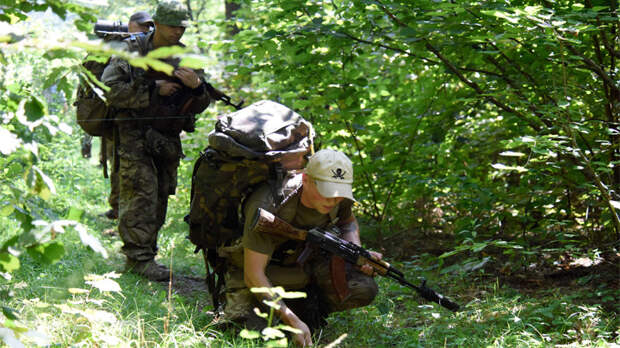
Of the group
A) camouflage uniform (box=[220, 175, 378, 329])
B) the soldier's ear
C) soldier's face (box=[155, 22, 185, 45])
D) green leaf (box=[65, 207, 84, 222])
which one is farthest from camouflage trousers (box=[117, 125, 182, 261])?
green leaf (box=[65, 207, 84, 222])

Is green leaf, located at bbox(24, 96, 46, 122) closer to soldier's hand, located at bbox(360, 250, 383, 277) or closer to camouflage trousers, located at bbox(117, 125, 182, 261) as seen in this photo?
soldier's hand, located at bbox(360, 250, 383, 277)

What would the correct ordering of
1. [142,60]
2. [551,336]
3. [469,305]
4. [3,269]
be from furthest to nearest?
[469,305] < [551,336] < [3,269] < [142,60]

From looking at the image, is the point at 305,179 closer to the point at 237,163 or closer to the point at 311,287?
the point at 237,163

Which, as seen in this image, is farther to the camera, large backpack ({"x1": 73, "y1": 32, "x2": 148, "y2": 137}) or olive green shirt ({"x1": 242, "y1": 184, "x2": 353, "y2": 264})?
large backpack ({"x1": 73, "y1": 32, "x2": 148, "y2": 137})

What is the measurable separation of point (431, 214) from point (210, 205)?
12.8 feet

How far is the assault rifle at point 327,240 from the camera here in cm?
A: 341

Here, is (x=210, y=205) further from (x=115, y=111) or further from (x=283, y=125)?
(x=115, y=111)

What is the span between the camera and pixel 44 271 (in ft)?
15.5

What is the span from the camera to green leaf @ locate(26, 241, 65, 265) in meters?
1.79

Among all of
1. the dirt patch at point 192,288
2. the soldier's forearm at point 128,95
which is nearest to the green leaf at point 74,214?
the dirt patch at point 192,288

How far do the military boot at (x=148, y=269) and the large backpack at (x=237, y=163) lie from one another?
128 cm

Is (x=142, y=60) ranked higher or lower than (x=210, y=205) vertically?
higher

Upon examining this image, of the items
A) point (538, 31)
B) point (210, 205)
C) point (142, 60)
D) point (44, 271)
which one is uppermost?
point (142, 60)

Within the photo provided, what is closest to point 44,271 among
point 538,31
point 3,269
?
point 3,269
